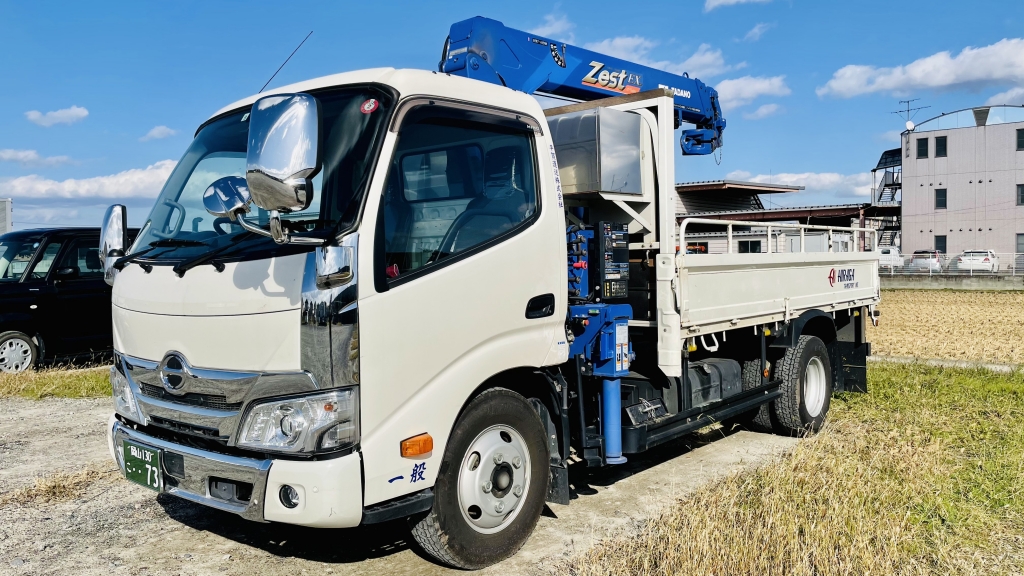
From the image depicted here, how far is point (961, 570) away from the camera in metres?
4.16

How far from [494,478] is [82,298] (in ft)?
31.8

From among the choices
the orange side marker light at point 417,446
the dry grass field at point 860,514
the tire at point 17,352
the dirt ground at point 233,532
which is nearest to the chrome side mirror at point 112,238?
the dirt ground at point 233,532

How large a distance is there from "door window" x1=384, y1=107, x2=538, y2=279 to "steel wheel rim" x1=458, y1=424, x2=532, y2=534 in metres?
1.01

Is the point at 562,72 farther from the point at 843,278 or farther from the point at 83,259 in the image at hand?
the point at 83,259

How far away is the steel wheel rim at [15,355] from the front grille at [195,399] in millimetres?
8557

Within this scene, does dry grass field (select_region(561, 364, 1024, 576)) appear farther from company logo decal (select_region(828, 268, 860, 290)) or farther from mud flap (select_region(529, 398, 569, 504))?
company logo decal (select_region(828, 268, 860, 290))

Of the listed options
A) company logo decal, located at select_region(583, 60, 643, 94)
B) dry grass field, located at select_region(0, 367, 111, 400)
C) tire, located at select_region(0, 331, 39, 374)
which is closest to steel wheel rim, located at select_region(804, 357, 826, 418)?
company logo decal, located at select_region(583, 60, 643, 94)

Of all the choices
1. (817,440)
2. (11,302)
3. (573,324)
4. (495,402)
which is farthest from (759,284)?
(11,302)

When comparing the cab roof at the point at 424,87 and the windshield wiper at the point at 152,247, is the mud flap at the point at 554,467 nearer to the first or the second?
the cab roof at the point at 424,87

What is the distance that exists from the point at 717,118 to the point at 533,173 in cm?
454

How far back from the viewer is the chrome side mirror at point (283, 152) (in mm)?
3348

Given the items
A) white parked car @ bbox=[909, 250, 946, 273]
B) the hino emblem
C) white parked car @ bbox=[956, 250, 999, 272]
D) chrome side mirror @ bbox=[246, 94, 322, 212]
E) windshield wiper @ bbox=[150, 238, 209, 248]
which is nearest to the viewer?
chrome side mirror @ bbox=[246, 94, 322, 212]

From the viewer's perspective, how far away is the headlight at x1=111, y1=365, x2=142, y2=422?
14.3 feet

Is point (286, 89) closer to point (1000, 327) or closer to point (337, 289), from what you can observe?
point (337, 289)
